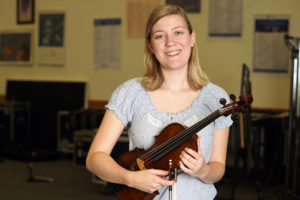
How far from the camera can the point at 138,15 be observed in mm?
5953

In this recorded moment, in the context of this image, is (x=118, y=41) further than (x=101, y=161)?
Yes

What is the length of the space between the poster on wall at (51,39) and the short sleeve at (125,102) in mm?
5028

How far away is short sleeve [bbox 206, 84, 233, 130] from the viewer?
1.67m

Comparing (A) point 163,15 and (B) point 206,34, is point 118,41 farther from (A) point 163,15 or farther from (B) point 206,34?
(A) point 163,15

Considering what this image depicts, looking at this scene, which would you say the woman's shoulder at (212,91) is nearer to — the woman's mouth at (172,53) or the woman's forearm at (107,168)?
the woman's mouth at (172,53)

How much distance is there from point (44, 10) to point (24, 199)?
133 inches

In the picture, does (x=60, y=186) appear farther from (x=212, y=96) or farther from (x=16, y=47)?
(x=212, y=96)

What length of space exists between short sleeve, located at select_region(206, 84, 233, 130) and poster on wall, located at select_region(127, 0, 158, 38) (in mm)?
4254

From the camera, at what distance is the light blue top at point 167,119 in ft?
5.32

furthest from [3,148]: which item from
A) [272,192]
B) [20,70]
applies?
[272,192]

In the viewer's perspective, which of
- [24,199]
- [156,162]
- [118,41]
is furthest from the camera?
[118,41]

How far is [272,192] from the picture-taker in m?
4.56

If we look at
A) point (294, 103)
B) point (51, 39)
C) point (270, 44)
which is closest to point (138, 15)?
point (51, 39)

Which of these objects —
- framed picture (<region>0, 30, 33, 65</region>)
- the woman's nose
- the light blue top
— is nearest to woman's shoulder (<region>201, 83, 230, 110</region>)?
the light blue top
